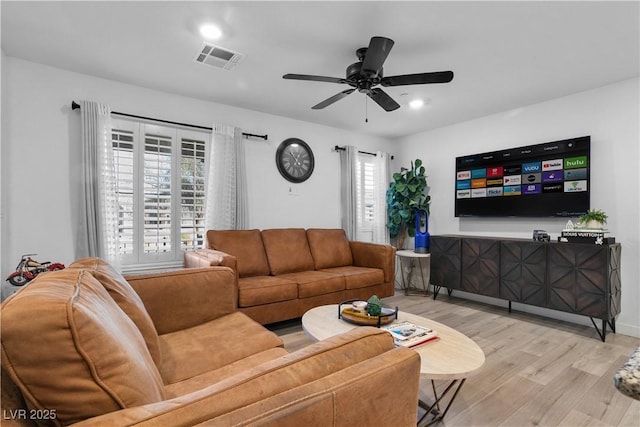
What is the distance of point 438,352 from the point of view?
5.31 ft

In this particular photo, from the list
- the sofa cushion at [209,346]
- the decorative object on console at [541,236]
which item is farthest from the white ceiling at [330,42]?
the sofa cushion at [209,346]

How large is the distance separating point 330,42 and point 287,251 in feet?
7.42

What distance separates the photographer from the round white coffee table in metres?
1.42

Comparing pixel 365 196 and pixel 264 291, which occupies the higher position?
pixel 365 196

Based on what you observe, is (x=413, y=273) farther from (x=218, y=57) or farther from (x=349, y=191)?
(x=218, y=57)

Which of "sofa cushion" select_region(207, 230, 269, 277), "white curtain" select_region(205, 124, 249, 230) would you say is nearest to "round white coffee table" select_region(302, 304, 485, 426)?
"sofa cushion" select_region(207, 230, 269, 277)

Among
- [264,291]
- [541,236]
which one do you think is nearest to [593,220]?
[541,236]

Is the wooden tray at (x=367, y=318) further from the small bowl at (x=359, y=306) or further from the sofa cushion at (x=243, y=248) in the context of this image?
the sofa cushion at (x=243, y=248)

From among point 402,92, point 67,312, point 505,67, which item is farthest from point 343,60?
point 67,312

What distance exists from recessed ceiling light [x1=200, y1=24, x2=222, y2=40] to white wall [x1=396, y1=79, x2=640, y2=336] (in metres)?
3.53

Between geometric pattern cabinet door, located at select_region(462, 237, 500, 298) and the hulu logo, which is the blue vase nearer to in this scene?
geometric pattern cabinet door, located at select_region(462, 237, 500, 298)

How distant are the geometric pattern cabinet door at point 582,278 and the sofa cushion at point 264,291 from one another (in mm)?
2634

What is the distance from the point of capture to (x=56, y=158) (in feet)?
9.40

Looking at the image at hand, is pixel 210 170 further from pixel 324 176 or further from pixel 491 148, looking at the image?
pixel 491 148
